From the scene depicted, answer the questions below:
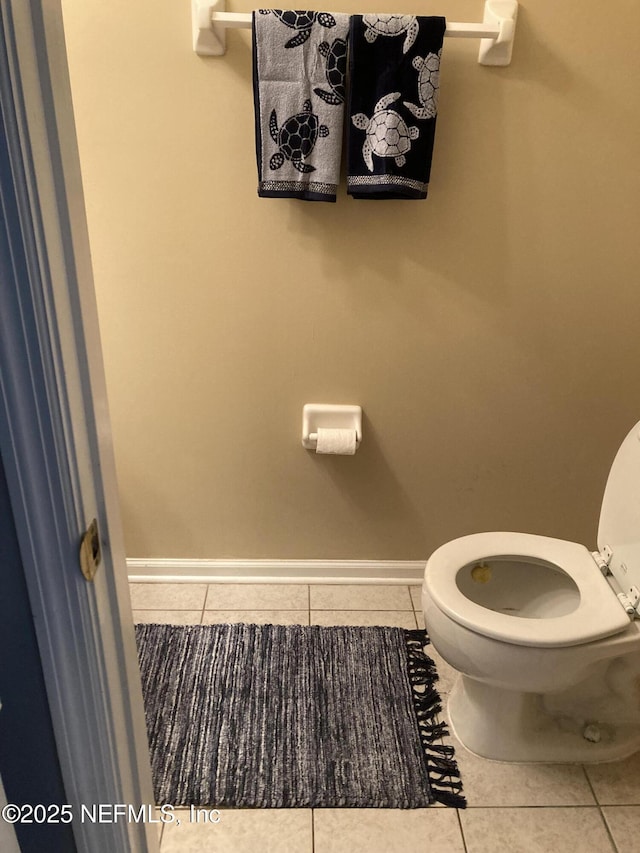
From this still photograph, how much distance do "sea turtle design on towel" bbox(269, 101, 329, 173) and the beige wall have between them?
0.12 metres

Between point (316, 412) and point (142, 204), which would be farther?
point (316, 412)

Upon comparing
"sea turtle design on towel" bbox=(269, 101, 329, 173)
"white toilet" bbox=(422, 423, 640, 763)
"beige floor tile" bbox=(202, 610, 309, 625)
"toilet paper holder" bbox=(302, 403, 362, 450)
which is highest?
"sea turtle design on towel" bbox=(269, 101, 329, 173)

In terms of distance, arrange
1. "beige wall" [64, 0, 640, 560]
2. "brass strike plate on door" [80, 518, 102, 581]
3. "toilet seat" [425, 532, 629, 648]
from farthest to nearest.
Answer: "beige wall" [64, 0, 640, 560] → "toilet seat" [425, 532, 629, 648] → "brass strike plate on door" [80, 518, 102, 581]

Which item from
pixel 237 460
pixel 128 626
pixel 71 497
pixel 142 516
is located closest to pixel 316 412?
pixel 237 460

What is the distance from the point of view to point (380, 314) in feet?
6.20

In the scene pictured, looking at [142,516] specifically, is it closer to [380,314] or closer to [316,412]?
[316,412]

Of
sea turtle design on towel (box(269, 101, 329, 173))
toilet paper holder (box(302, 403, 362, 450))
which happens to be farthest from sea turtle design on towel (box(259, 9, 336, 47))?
toilet paper holder (box(302, 403, 362, 450))

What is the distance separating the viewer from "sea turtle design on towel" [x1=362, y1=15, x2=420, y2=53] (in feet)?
5.01

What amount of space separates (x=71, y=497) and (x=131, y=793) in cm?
46

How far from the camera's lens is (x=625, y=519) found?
5.06ft

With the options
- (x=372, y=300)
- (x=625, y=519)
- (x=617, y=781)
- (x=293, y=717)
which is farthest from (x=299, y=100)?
(x=617, y=781)

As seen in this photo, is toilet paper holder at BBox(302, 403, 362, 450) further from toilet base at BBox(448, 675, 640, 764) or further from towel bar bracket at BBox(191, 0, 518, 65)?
towel bar bracket at BBox(191, 0, 518, 65)

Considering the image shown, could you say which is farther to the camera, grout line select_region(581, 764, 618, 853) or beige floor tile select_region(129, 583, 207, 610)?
beige floor tile select_region(129, 583, 207, 610)

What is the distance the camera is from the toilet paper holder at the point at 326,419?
6.50 ft
